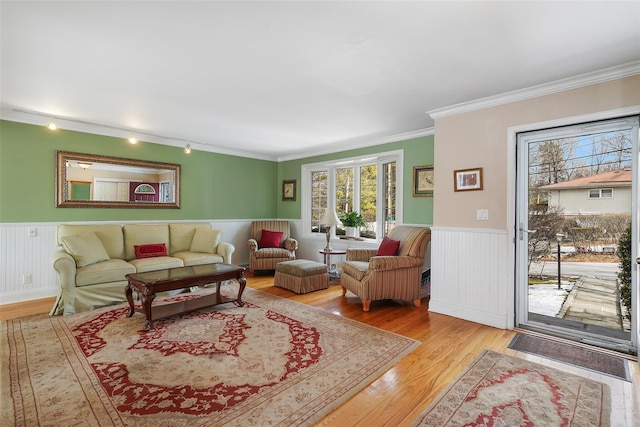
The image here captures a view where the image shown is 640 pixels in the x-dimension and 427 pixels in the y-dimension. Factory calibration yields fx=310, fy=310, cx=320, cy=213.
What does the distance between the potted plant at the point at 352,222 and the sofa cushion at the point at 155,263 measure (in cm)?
269

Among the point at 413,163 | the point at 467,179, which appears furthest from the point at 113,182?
the point at 467,179

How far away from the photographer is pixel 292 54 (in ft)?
7.89

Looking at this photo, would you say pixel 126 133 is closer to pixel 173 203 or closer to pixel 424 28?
pixel 173 203

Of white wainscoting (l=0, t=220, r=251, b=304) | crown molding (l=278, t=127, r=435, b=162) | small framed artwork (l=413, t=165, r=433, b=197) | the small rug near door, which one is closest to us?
the small rug near door

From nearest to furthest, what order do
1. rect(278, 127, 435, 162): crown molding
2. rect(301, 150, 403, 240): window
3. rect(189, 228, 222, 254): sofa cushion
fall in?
rect(278, 127, 435, 162): crown molding, rect(189, 228, 222, 254): sofa cushion, rect(301, 150, 403, 240): window

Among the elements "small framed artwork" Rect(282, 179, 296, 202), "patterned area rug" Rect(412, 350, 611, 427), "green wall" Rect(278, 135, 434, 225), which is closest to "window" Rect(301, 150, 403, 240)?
"green wall" Rect(278, 135, 434, 225)

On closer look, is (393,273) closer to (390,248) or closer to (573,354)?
(390,248)

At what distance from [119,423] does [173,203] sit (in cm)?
414

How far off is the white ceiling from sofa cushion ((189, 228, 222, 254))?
6.48 feet

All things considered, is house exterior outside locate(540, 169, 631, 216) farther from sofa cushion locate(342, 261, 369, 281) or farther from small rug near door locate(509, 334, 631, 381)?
sofa cushion locate(342, 261, 369, 281)

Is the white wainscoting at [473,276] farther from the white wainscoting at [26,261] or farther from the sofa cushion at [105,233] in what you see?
the white wainscoting at [26,261]

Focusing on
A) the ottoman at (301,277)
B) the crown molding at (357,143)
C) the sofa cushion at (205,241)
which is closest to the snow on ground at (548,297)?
the crown molding at (357,143)

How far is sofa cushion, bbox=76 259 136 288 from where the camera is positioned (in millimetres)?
3543

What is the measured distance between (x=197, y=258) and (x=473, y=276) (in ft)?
12.2
